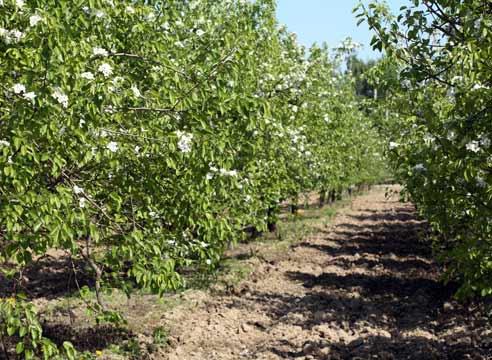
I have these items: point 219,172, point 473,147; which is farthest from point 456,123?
point 219,172

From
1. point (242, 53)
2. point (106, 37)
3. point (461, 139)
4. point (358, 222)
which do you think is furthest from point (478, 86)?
point (358, 222)

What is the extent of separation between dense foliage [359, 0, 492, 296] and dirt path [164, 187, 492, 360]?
3.15m

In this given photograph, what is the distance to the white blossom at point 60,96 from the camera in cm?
412

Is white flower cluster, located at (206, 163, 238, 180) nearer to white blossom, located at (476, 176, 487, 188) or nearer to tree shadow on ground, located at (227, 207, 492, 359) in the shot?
white blossom, located at (476, 176, 487, 188)

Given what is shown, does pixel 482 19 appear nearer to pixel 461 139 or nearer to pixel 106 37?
pixel 461 139

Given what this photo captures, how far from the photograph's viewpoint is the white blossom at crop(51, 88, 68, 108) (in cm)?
412

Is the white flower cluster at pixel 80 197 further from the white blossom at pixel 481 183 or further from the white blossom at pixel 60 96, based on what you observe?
the white blossom at pixel 481 183

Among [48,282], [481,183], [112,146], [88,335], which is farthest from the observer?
[48,282]

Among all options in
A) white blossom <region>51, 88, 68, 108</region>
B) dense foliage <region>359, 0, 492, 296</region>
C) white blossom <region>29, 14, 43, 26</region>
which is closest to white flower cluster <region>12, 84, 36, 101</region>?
white blossom <region>51, 88, 68, 108</region>

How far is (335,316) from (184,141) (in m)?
6.61

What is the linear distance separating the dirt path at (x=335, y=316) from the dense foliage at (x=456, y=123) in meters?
3.15

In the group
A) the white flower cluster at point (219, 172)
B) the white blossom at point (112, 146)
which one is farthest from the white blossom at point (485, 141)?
the white blossom at point (112, 146)

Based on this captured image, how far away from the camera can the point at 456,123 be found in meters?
5.02

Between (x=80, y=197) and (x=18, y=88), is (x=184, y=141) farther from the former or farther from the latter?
(x=18, y=88)
